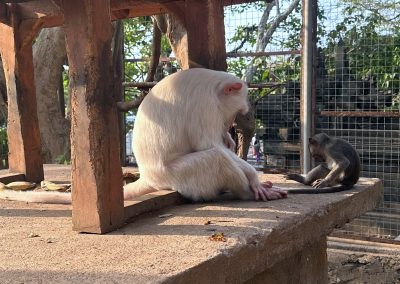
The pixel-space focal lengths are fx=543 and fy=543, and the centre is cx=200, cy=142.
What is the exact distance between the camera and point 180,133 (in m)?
3.53

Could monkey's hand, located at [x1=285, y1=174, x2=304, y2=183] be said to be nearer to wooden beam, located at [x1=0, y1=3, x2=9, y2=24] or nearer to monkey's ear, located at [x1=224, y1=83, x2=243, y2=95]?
monkey's ear, located at [x1=224, y1=83, x2=243, y2=95]

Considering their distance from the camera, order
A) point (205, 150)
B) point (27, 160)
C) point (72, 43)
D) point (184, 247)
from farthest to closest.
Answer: point (27, 160), point (205, 150), point (72, 43), point (184, 247)

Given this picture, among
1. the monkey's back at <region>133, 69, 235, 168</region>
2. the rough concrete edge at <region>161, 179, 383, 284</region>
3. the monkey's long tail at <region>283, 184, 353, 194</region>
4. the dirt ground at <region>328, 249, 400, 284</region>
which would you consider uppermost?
the monkey's back at <region>133, 69, 235, 168</region>

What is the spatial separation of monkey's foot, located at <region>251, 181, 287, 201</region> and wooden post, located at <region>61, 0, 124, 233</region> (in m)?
1.10

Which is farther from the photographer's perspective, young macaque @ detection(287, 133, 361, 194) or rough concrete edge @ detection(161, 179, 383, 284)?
young macaque @ detection(287, 133, 361, 194)

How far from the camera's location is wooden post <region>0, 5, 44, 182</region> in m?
4.40

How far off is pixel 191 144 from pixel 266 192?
60 cm

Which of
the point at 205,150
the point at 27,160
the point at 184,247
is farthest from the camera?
the point at 27,160

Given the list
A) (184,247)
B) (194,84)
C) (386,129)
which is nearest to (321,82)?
(386,129)

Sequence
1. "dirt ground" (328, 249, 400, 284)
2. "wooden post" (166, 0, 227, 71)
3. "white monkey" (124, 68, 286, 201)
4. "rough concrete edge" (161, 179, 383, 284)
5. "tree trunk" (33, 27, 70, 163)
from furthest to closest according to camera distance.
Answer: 1. "tree trunk" (33, 27, 70, 163)
2. "dirt ground" (328, 249, 400, 284)
3. "wooden post" (166, 0, 227, 71)
4. "white monkey" (124, 68, 286, 201)
5. "rough concrete edge" (161, 179, 383, 284)

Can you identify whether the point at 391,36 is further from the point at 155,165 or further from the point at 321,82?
the point at 155,165

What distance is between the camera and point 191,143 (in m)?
3.57

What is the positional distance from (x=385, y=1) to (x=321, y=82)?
120 centimetres

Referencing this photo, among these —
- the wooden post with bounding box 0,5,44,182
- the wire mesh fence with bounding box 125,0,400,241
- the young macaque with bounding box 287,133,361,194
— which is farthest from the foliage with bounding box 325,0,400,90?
the wooden post with bounding box 0,5,44,182
